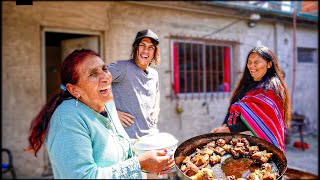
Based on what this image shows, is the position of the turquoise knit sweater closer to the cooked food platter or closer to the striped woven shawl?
the cooked food platter

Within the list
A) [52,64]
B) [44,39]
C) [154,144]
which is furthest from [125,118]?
[52,64]

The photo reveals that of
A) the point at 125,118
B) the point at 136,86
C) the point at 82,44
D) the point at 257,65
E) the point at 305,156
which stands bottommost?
the point at 305,156

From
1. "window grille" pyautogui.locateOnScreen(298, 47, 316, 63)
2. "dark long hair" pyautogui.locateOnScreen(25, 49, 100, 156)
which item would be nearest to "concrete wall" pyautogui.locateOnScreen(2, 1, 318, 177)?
"window grille" pyautogui.locateOnScreen(298, 47, 316, 63)

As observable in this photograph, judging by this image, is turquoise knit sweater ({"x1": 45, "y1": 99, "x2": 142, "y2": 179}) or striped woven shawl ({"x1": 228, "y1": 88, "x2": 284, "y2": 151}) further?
striped woven shawl ({"x1": 228, "y1": 88, "x2": 284, "y2": 151})

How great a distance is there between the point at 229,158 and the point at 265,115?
47 centimetres

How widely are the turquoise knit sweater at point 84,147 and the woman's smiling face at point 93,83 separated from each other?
0.06 meters

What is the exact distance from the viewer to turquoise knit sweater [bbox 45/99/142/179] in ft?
4.26

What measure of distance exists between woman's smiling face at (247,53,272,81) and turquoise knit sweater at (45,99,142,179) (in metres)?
1.28

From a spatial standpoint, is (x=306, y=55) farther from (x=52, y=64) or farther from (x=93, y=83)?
(x=93, y=83)

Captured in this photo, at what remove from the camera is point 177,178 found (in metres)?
1.64

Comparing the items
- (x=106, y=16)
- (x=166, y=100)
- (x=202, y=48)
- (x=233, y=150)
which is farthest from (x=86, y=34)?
(x=233, y=150)

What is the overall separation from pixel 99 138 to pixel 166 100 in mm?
4299

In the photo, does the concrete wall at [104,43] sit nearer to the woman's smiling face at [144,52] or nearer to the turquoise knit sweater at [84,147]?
the woman's smiling face at [144,52]

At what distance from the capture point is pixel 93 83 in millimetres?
1524
